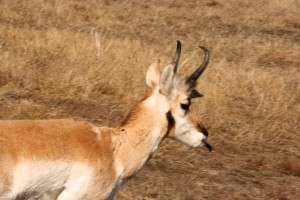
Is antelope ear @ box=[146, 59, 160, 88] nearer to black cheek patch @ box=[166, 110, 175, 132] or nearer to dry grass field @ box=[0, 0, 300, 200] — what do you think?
black cheek patch @ box=[166, 110, 175, 132]

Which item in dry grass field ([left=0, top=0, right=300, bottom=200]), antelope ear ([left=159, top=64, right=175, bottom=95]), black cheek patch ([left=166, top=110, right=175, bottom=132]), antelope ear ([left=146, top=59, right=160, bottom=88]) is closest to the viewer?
antelope ear ([left=159, top=64, right=175, bottom=95])

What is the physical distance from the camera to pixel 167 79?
5520 mm

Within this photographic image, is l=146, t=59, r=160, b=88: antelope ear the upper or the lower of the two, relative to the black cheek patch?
upper

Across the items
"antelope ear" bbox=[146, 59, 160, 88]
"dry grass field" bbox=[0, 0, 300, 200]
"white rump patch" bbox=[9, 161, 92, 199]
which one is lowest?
"dry grass field" bbox=[0, 0, 300, 200]

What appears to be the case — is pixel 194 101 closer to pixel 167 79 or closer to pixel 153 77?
pixel 153 77

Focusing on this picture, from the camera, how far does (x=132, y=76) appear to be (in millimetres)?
10562

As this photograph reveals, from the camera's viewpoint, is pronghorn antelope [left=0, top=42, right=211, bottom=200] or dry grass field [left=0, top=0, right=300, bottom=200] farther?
dry grass field [left=0, top=0, right=300, bottom=200]

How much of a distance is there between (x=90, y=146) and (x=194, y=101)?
16.3ft

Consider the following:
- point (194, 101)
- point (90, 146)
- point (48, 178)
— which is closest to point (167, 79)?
point (90, 146)

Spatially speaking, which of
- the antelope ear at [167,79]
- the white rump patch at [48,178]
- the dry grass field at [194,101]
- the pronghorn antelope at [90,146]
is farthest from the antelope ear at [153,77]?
the dry grass field at [194,101]

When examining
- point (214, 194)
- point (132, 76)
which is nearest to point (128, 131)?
point (214, 194)

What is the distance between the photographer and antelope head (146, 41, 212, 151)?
5535 mm

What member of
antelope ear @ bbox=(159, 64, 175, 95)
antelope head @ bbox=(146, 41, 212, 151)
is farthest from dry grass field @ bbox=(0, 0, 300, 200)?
antelope ear @ bbox=(159, 64, 175, 95)

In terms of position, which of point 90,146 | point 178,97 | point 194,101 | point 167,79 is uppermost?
point 167,79
